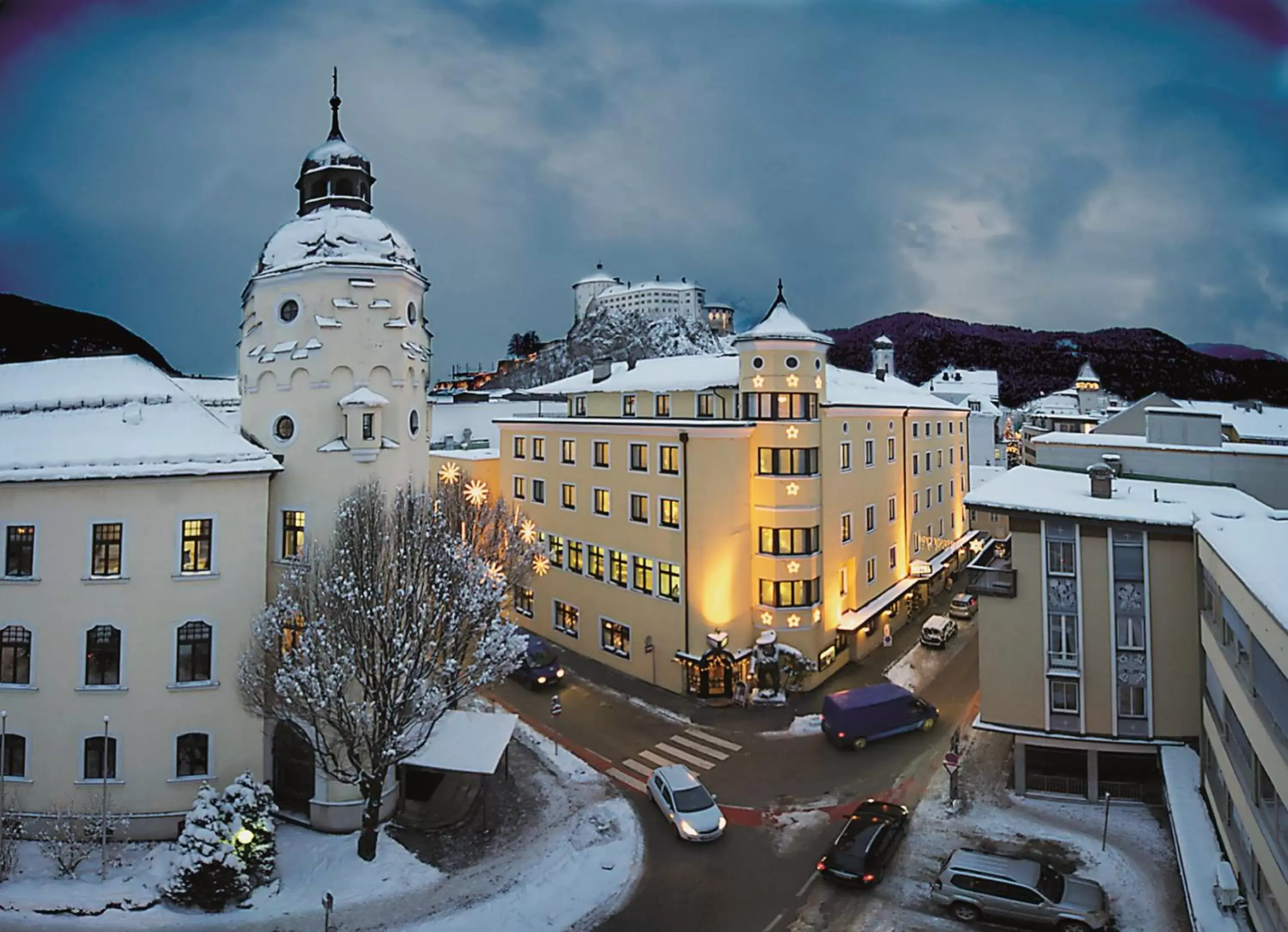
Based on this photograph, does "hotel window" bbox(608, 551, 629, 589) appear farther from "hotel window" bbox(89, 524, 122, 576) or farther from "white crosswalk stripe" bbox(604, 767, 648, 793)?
"hotel window" bbox(89, 524, 122, 576)

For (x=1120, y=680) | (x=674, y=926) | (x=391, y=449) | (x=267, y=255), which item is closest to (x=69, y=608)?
(x=391, y=449)

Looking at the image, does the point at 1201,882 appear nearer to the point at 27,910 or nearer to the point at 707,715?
the point at 707,715

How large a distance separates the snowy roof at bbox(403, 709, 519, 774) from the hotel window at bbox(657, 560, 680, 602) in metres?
9.76

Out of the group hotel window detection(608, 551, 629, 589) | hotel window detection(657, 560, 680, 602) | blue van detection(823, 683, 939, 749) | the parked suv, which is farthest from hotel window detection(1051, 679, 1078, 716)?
hotel window detection(608, 551, 629, 589)

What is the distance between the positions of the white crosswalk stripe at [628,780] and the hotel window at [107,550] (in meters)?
16.5

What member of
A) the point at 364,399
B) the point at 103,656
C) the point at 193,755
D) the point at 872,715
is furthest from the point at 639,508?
the point at 103,656

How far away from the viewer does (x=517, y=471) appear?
44.0 meters

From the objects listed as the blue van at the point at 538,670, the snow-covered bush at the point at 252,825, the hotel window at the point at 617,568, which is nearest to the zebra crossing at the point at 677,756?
Answer: the blue van at the point at 538,670

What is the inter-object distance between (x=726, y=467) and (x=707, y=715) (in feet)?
34.4

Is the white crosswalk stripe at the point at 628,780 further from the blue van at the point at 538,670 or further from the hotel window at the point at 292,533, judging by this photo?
the hotel window at the point at 292,533

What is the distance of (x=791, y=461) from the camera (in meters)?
33.2

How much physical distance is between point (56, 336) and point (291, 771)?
552 inches

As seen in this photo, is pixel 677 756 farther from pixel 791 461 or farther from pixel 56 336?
pixel 56 336

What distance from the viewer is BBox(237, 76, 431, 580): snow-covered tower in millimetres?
23297
